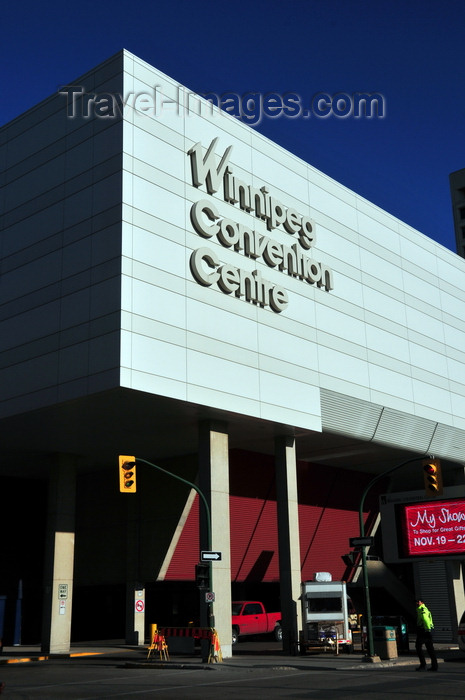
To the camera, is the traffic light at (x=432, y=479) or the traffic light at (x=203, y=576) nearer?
the traffic light at (x=432, y=479)

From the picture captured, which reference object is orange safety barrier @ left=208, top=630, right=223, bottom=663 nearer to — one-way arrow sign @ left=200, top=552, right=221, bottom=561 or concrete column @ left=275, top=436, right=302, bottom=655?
one-way arrow sign @ left=200, top=552, right=221, bottom=561

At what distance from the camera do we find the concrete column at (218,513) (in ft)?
106

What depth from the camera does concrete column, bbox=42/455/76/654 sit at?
117ft

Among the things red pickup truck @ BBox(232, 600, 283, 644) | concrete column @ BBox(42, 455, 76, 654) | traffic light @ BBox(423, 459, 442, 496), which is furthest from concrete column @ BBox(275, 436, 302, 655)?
traffic light @ BBox(423, 459, 442, 496)

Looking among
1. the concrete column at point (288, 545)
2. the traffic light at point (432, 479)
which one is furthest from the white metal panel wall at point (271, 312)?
the traffic light at point (432, 479)

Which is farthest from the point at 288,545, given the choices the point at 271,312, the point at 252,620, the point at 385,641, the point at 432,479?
the point at 432,479

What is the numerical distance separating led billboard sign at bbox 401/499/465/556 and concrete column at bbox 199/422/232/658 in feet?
32.7

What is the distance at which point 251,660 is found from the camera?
99.6 ft

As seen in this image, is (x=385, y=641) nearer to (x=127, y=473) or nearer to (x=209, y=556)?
(x=209, y=556)

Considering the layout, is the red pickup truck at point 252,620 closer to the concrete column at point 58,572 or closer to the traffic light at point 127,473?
the concrete column at point 58,572

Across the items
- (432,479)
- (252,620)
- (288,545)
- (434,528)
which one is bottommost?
(252,620)

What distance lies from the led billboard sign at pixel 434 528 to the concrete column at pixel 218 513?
32.7ft

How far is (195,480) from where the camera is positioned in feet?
134

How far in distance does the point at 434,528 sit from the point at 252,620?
11263 mm
